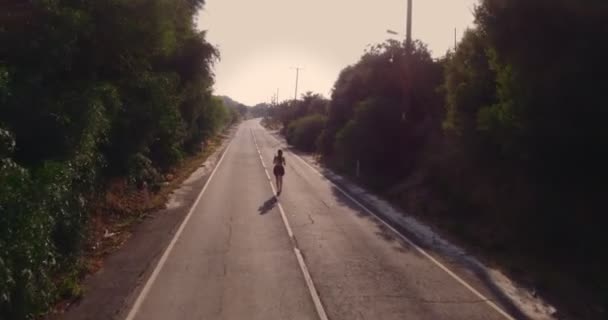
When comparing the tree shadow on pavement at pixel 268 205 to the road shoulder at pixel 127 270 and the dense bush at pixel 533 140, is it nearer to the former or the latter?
the road shoulder at pixel 127 270

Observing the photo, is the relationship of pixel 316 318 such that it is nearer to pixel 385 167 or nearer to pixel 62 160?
pixel 62 160

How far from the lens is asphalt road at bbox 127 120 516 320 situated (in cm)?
917

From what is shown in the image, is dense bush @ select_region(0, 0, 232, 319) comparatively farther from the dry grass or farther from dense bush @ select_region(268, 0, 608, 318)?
dense bush @ select_region(268, 0, 608, 318)

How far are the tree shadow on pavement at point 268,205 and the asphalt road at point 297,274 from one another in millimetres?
226

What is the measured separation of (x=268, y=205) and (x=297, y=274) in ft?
29.9

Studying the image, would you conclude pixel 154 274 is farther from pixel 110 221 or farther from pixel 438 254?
pixel 438 254

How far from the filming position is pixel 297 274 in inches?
447

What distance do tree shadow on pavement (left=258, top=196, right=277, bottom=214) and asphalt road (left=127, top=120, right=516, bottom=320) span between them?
226 millimetres

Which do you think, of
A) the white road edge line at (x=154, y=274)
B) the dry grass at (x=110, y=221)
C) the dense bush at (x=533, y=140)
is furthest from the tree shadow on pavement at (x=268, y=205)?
the dense bush at (x=533, y=140)

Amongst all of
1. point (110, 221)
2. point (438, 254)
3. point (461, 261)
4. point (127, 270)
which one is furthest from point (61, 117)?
point (461, 261)

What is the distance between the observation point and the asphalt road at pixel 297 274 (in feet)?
30.1

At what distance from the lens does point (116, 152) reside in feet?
50.9

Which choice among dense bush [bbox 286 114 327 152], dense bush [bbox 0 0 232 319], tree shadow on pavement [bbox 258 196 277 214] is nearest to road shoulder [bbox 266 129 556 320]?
tree shadow on pavement [bbox 258 196 277 214]

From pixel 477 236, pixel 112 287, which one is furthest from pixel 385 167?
pixel 112 287
